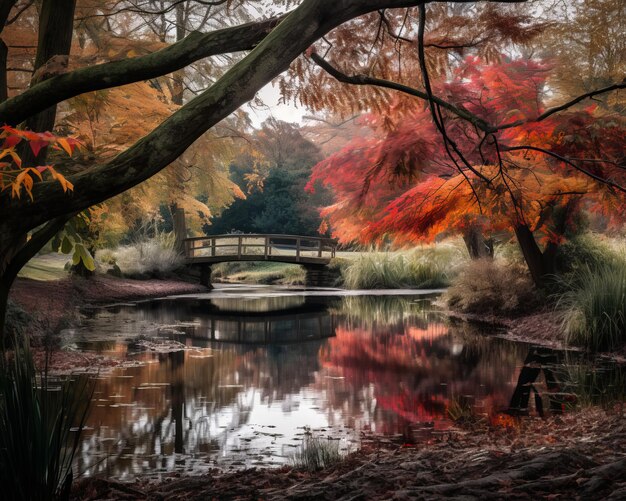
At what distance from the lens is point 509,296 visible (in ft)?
49.4

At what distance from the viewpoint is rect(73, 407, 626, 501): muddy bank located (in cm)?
347

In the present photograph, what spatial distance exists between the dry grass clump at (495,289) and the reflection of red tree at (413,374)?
1.87 m

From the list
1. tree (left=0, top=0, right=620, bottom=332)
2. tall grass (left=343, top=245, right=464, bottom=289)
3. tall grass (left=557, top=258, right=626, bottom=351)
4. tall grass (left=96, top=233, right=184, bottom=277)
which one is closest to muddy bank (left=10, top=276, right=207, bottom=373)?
tall grass (left=96, top=233, right=184, bottom=277)

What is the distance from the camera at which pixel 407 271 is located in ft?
88.5

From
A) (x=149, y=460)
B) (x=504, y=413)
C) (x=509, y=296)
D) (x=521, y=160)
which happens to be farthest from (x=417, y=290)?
(x=149, y=460)

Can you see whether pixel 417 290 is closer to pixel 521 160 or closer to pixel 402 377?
pixel 521 160

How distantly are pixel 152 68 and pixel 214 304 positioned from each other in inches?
655

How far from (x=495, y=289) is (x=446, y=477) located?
12.5m

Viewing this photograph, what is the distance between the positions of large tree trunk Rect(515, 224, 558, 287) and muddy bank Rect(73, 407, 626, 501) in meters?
9.44

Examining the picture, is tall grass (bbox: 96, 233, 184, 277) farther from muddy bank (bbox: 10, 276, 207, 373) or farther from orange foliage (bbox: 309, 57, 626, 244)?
orange foliage (bbox: 309, 57, 626, 244)

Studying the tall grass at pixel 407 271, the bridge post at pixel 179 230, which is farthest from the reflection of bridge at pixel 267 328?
the bridge post at pixel 179 230

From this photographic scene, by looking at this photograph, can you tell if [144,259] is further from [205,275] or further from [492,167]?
[492,167]

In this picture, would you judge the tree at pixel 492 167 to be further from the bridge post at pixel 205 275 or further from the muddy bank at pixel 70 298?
the bridge post at pixel 205 275

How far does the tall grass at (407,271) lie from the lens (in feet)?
87.0
